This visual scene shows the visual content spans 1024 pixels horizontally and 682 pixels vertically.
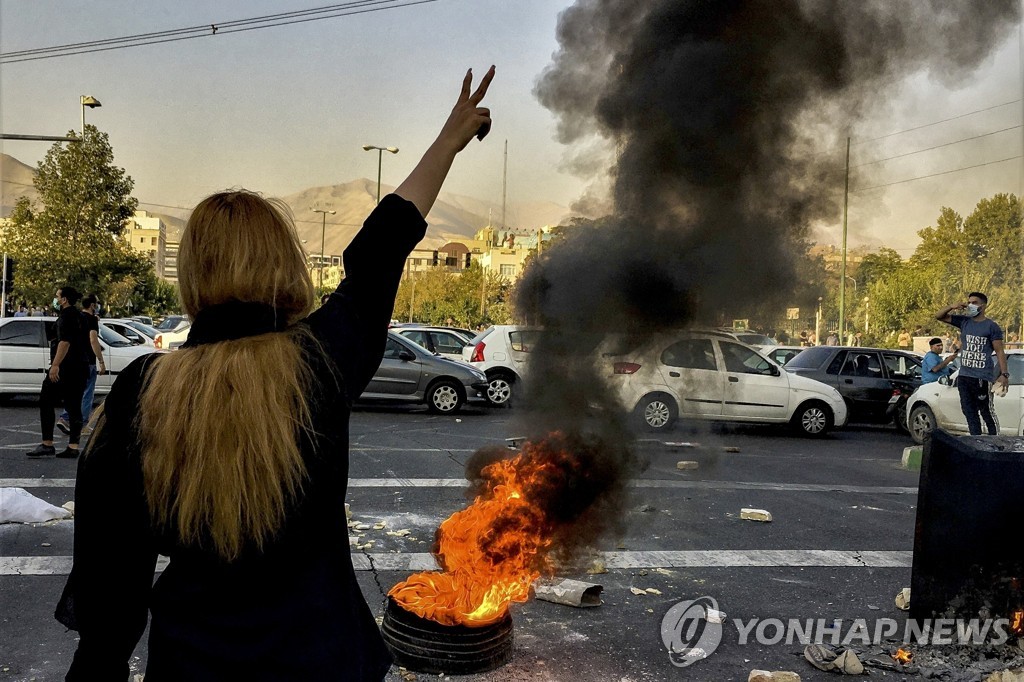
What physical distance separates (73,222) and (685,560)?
85.4 ft

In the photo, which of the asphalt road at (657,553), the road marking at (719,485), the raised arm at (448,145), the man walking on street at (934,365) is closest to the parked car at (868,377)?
the man walking on street at (934,365)

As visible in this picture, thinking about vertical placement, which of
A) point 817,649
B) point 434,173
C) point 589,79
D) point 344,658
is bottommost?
point 817,649

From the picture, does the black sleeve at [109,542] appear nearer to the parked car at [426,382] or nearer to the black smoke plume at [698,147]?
the black smoke plume at [698,147]

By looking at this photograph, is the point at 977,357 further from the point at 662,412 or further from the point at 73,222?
the point at 73,222

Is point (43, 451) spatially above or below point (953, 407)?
below

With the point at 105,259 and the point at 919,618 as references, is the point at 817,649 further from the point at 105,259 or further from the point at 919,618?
the point at 105,259

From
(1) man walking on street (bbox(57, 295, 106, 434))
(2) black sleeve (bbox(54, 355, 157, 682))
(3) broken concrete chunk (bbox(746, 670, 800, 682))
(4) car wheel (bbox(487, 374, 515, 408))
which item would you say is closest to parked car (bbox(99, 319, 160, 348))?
(1) man walking on street (bbox(57, 295, 106, 434))

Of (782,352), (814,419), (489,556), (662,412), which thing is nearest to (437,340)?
(662,412)

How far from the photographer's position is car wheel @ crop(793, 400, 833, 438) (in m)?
13.3

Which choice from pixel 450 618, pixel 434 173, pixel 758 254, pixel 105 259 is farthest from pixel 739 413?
pixel 105 259

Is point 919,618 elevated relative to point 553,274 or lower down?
lower down

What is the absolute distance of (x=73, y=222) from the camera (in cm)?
2583

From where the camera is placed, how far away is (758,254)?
599cm

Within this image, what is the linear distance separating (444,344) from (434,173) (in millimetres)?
16508
